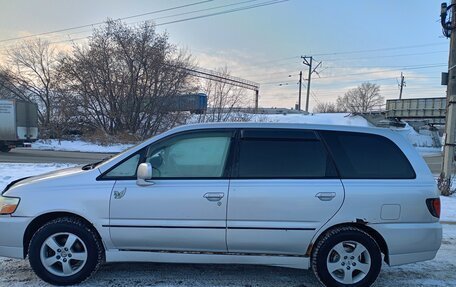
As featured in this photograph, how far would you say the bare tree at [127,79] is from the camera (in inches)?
1230

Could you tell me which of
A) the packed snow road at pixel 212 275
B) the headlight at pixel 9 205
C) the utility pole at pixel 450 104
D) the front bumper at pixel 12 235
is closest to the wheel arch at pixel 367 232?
the packed snow road at pixel 212 275

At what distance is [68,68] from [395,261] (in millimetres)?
32745

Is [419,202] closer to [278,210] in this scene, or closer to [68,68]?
[278,210]

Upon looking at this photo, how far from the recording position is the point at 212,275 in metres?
4.18

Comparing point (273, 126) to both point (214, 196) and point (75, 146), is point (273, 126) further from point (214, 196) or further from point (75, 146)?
point (75, 146)

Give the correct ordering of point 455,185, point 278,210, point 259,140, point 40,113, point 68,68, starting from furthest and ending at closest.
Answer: point 40,113 < point 68,68 < point 455,185 < point 259,140 < point 278,210

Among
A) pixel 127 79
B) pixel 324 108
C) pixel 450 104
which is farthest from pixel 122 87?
pixel 324 108

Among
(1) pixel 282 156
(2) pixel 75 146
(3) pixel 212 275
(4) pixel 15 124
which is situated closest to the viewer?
(1) pixel 282 156

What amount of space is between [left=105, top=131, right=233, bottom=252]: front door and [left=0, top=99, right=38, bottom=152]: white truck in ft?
67.1

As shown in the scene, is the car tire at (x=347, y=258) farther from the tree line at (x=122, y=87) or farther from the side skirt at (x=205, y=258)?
the tree line at (x=122, y=87)

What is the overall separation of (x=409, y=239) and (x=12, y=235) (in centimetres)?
405

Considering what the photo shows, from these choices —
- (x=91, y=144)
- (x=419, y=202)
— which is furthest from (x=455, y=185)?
(x=91, y=144)

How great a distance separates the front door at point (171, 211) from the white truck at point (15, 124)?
2046 cm

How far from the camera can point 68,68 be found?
3177 centimetres
